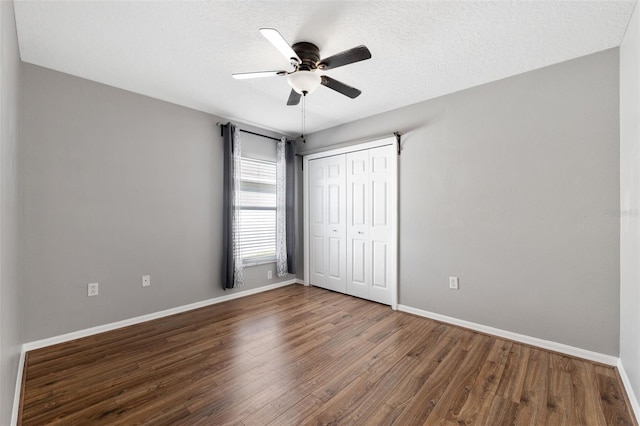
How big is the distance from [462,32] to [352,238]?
→ 8.79ft

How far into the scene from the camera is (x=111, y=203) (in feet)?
9.56

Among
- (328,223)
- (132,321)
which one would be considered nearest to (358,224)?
(328,223)

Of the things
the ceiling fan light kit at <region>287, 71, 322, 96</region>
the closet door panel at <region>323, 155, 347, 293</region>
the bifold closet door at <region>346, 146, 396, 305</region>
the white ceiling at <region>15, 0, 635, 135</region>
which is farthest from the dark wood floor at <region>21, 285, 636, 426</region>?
the white ceiling at <region>15, 0, 635, 135</region>

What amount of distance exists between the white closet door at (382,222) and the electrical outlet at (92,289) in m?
3.10

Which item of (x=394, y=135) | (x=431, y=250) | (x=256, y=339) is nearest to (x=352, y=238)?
(x=431, y=250)

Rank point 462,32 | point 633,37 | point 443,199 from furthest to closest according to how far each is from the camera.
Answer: point 443,199, point 462,32, point 633,37

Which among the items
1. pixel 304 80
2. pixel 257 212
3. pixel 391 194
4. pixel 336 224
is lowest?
pixel 336 224

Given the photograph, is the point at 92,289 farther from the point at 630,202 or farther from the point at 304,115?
the point at 630,202

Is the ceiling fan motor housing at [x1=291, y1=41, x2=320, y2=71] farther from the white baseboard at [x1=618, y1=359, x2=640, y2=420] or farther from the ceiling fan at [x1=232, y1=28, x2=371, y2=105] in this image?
the white baseboard at [x1=618, y1=359, x2=640, y2=420]

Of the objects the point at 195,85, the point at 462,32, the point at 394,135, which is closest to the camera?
the point at 462,32

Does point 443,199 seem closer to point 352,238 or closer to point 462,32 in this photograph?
point 352,238

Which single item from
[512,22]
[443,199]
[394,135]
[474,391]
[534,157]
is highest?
[512,22]

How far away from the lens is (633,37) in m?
1.85

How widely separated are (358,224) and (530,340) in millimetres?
2206
